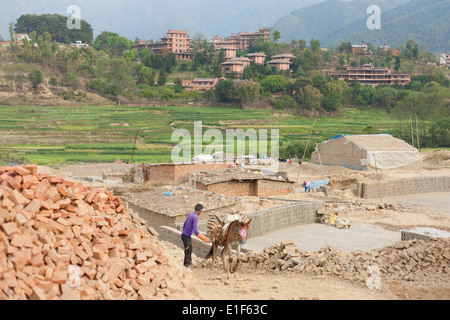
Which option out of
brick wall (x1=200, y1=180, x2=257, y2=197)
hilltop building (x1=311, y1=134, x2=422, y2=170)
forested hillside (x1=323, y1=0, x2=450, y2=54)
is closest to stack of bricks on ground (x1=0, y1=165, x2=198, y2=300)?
brick wall (x1=200, y1=180, x2=257, y2=197)

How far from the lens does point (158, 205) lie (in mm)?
11695

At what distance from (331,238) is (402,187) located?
697 centimetres

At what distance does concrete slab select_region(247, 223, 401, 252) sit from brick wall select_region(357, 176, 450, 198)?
4.26m

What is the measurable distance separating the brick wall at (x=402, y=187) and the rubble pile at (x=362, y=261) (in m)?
8.42

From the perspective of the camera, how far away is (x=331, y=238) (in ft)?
32.7

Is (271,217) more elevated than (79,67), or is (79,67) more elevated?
(79,67)

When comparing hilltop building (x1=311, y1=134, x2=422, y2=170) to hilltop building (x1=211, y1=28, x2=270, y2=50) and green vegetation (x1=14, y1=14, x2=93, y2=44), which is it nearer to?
green vegetation (x1=14, y1=14, x2=93, y2=44)

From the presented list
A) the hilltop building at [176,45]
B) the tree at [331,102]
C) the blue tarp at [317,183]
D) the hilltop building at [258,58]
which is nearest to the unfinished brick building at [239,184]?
the blue tarp at [317,183]

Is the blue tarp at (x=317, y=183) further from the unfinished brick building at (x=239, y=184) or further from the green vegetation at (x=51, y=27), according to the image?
the green vegetation at (x=51, y=27)

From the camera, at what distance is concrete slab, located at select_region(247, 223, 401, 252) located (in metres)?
9.35

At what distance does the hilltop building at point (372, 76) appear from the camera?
6256 centimetres
